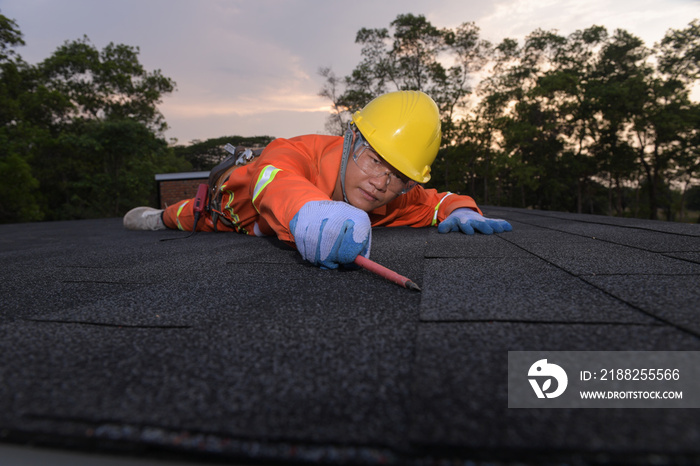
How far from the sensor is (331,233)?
3.96 ft

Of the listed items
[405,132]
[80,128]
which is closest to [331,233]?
[405,132]

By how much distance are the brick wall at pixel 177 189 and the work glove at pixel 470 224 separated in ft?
33.4

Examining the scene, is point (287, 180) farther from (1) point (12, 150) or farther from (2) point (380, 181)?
(1) point (12, 150)

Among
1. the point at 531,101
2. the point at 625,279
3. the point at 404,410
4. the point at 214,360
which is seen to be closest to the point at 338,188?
the point at 625,279

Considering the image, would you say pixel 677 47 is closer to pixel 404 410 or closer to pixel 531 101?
pixel 531 101

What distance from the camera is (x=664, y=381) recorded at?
49 centimetres

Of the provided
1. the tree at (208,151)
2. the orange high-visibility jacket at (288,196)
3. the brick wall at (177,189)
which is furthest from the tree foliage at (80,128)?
the tree at (208,151)

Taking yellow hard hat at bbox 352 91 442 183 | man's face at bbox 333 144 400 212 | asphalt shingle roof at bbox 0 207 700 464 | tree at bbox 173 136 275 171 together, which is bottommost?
asphalt shingle roof at bbox 0 207 700 464

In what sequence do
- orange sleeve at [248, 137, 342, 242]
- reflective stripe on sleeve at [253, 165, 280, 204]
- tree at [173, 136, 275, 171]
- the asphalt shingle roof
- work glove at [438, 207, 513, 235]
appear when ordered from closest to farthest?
1. the asphalt shingle roof
2. orange sleeve at [248, 137, 342, 242]
3. reflective stripe on sleeve at [253, 165, 280, 204]
4. work glove at [438, 207, 513, 235]
5. tree at [173, 136, 275, 171]

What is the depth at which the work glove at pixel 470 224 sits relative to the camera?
7.59 feet

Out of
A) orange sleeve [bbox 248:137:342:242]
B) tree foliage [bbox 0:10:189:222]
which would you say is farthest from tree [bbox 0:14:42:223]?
orange sleeve [bbox 248:137:342:242]

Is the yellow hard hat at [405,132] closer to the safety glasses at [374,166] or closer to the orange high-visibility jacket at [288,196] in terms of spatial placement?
the safety glasses at [374,166]

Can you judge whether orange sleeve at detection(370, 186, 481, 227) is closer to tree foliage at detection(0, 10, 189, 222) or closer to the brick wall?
the brick wall

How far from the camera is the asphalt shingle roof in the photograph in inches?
15.6
